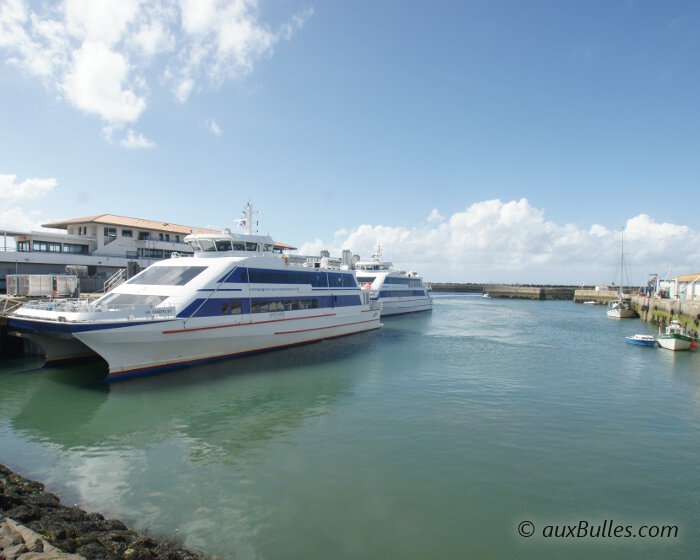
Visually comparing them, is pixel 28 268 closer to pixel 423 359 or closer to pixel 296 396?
pixel 296 396

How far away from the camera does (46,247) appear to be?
33500 millimetres

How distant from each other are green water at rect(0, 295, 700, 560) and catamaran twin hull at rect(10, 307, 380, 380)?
0.98 m

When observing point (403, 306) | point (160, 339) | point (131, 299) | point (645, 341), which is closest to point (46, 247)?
point (131, 299)

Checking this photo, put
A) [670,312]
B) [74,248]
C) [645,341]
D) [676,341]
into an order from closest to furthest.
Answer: [676,341]
[645,341]
[74,248]
[670,312]

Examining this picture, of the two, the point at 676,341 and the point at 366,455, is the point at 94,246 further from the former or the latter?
the point at 676,341

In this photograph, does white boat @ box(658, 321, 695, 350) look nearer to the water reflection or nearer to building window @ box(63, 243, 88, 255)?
the water reflection

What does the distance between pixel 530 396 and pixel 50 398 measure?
1793 centimetres

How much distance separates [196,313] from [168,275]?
10.3ft

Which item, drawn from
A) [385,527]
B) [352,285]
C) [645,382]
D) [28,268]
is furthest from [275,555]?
[28,268]

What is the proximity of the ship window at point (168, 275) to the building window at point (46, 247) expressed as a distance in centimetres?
1958

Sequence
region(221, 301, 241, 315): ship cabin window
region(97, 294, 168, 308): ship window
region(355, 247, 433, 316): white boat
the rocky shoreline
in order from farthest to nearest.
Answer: region(355, 247, 433, 316): white boat < region(221, 301, 241, 315): ship cabin window < region(97, 294, 168, 308): ship window < the rocky shoreline

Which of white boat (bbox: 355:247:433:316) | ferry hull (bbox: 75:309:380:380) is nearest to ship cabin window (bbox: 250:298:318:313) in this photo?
ferry hull (bbox: 75:309:380:380)

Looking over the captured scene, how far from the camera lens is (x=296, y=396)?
15.6 meters

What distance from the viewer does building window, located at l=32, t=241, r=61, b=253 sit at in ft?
108
